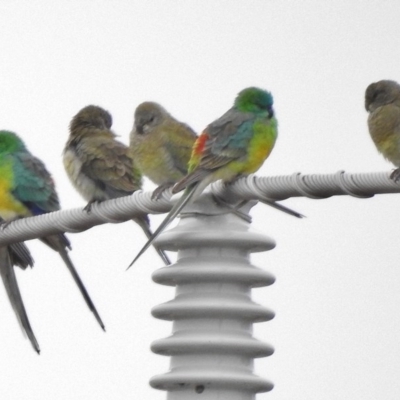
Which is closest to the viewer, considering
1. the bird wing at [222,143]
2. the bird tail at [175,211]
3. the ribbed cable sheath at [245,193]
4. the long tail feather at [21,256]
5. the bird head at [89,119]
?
the ribbed cable sheath at [245,193]

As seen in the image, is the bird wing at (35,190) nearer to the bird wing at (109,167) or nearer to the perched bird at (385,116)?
the bird wing at (109,167)

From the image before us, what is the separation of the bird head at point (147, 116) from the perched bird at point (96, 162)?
0.27m

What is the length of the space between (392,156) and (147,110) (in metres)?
3.69

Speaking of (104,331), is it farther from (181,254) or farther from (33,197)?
(33,197)

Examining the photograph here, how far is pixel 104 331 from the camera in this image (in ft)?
21.6

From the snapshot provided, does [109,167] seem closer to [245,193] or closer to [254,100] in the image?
[254,100]

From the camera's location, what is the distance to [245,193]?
4.86 meters

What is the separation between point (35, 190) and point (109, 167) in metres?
0.84

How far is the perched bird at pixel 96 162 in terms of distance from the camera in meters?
10.2

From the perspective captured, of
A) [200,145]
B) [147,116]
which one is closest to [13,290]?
[200,145]

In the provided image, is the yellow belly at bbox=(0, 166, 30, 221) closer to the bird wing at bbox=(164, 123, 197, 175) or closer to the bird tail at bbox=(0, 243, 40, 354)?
the bird wing at bbox=(164, 123, 197, 175)

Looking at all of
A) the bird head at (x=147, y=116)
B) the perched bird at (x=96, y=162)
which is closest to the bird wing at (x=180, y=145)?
the bird head at (x=147, y=116)

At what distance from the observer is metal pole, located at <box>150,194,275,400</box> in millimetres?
4230

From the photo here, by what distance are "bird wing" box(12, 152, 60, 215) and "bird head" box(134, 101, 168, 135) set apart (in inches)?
38.5
